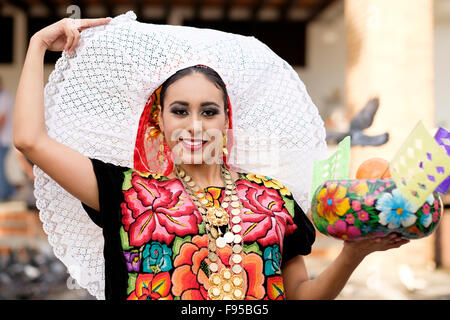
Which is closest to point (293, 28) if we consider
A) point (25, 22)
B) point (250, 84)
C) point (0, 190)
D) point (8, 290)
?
point (25, 22)

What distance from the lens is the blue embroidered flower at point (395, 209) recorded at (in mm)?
1254

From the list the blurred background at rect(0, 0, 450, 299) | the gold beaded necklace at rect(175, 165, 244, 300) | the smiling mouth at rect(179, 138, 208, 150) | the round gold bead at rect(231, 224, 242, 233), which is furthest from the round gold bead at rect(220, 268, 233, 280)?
the blurred background at rect(0, 0, 450, 299)

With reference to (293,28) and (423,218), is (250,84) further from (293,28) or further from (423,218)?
(293,28)

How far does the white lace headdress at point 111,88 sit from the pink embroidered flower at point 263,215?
0.82 feet

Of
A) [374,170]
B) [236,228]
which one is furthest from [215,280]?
[374,170]

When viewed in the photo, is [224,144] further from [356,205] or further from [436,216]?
[436,216]

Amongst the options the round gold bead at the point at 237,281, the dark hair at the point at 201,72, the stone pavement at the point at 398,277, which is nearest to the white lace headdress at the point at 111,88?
the dark hair at the point at 201,72

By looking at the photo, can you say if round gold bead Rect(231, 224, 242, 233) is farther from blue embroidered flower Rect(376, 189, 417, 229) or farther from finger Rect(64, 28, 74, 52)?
finger Rect(64, 28, 74, 52)

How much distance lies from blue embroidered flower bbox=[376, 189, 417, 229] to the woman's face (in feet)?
1.62

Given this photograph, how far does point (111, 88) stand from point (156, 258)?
0.55 meters

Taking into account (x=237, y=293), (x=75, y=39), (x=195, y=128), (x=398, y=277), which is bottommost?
(x=398, y=277)

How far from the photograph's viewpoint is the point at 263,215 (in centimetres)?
153

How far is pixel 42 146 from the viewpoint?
54.5 inches
